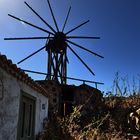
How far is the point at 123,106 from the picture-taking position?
49.1 feet

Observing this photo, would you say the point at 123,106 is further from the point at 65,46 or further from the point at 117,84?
the point at 65,46

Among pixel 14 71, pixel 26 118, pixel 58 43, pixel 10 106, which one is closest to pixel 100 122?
pixel 26 118

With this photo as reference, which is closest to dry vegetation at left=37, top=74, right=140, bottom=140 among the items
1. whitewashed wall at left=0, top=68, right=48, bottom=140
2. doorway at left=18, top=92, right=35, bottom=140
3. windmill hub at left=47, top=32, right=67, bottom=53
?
doorway at left=18, top=92, right=35, bottom=140

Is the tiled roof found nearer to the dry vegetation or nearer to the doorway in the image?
the doorway

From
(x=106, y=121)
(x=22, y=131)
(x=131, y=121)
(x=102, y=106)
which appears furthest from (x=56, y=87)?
(x=22, y=131)

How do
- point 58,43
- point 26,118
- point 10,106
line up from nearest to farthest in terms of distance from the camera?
point 10,106 < point 26,118 < point 58,43

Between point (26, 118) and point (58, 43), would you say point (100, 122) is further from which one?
point (58, 43)

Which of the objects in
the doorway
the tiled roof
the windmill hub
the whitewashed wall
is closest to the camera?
the tiled roof

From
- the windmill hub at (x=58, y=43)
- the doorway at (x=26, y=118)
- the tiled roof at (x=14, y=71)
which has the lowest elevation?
the doorway at (x=26, y=118)

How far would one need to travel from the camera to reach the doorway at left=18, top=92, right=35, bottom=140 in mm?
8242

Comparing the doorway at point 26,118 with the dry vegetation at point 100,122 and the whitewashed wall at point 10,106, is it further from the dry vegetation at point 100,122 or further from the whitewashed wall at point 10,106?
the dry vegetation at point 100,122

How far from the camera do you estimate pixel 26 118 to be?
8.96 meters

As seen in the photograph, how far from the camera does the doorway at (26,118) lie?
824 centimetres

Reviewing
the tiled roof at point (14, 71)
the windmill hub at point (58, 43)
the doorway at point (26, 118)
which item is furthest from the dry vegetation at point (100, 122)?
the windmill hub at point (58, 43)
